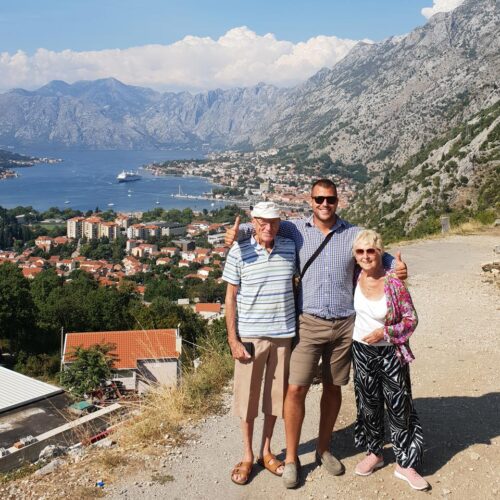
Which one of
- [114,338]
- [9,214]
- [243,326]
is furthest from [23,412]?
[9,214]

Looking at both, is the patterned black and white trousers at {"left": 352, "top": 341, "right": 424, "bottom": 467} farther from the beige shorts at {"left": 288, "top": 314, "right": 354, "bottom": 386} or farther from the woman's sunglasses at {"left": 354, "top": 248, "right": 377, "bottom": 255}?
the woman's sunglasses at {"left": 354, "top": 248, "right": 377, "bottom": 255}

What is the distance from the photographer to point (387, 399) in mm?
2912

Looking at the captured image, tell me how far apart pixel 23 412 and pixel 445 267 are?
34.2 ft

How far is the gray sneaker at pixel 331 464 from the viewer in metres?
2.98

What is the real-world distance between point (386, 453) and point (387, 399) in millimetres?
505

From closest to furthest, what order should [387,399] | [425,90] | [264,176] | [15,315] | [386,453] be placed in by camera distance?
[387,399], [386,453], [15,315], [425,90], [264,176]

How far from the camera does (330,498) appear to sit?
2801mm

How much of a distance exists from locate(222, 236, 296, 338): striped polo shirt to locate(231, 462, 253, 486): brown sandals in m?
0.78

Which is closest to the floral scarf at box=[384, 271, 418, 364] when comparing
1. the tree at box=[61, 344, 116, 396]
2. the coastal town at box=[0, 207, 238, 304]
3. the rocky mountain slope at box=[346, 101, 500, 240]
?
the rocky mountain slope at box=[346, 101, 500, 240]

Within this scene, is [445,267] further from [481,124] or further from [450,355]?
[481,124]

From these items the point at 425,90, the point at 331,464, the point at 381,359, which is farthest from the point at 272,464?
the point at 425,90

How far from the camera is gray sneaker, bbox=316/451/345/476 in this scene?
298 centimetres

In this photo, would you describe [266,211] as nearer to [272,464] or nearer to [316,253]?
[316,253]

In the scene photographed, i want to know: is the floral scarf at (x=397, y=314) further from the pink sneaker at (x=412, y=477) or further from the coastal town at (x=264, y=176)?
the coastal town at (x=264, y=176)
